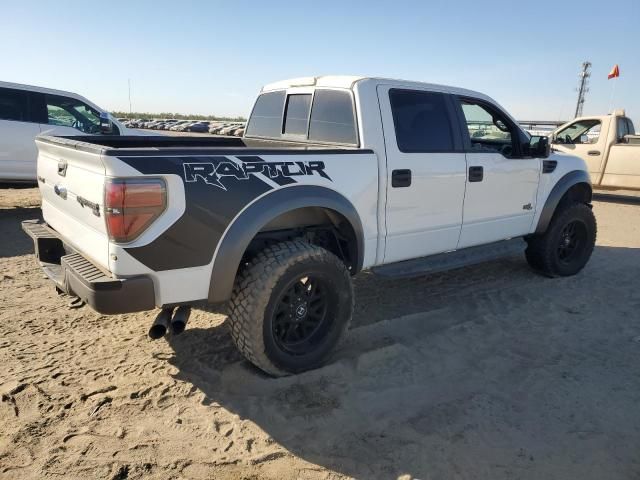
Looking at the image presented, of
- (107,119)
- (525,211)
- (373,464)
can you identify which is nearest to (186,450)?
(373,464)

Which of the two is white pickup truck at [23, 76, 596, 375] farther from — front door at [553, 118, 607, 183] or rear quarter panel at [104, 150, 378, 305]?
front door at [553, 118, 607, 183]

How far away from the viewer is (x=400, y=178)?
3.71 meters

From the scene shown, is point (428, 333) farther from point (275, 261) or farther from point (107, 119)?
point (107, 119)

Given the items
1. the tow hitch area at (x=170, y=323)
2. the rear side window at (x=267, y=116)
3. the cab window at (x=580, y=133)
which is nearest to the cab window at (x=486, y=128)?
the rear side window at (x=267, y=116)

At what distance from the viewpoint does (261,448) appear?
258cm

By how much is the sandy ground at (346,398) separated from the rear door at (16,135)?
3781 mm

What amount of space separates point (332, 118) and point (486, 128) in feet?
6.45

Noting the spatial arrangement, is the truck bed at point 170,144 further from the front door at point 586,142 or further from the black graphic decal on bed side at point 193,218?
the front door at point 586,142

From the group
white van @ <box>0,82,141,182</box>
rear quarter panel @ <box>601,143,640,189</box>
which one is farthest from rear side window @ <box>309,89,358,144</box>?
rear quarter panel @ <box>601,143,640,189</box>

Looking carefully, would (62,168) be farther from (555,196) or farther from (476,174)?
(555,196)

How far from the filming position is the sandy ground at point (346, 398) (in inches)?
97.8

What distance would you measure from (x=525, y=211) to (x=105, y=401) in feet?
13.4

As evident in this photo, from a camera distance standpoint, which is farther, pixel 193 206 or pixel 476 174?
pixel 476 174

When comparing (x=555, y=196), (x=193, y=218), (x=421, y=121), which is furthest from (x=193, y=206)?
(x=555, y=196)
